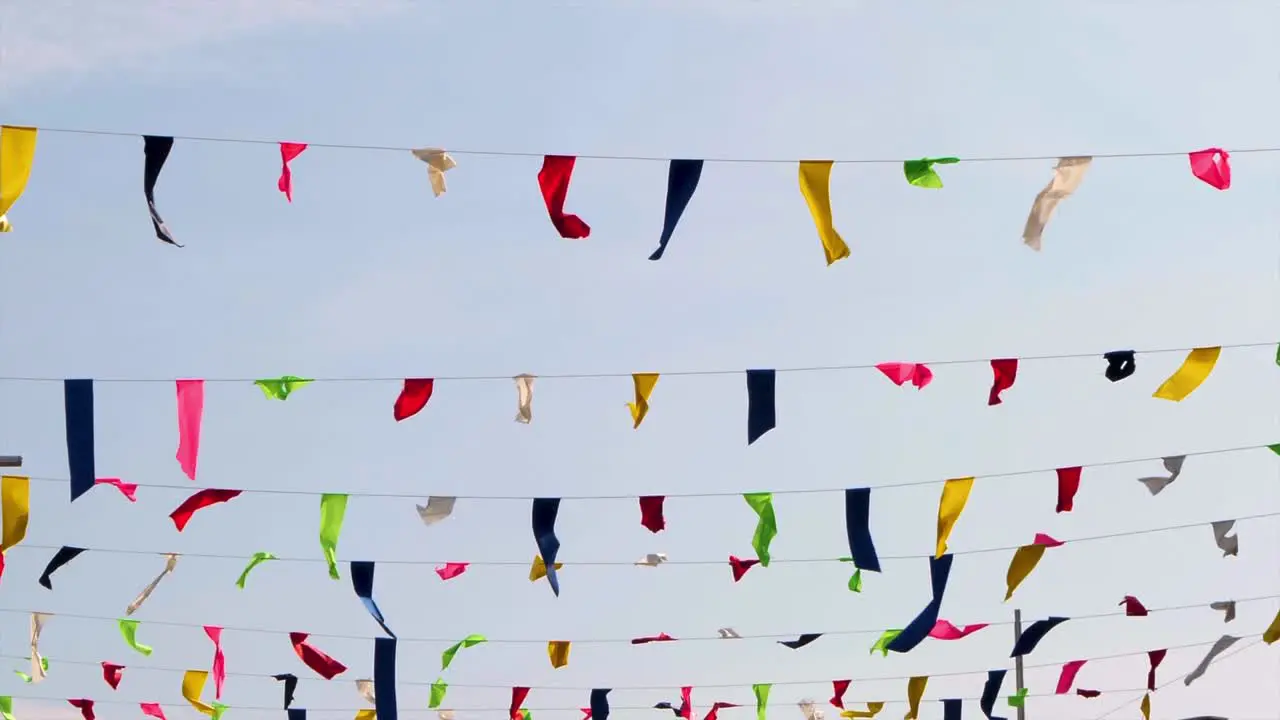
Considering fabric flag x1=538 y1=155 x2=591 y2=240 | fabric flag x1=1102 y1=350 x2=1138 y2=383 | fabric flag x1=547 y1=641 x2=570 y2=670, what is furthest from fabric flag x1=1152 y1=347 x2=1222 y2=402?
fabric flag x1=547 y1=641 x2=570 y2=670

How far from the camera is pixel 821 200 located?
12.1 m

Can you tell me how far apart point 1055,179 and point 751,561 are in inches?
192

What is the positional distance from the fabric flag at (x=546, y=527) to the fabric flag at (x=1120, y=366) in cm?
369

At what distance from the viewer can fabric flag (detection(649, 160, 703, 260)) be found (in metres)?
12.0

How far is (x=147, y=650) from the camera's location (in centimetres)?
1739

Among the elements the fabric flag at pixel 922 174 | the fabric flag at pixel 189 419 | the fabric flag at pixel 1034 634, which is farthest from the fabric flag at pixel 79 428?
the fabric flag at pixel 1034 634

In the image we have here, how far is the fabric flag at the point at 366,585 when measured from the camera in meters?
15.1

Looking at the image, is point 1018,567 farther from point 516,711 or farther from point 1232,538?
point 516,711

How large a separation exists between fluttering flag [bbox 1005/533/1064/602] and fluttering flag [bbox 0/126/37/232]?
7.29 metres

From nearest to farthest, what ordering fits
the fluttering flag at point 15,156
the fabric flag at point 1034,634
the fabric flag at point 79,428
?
1. the fluttering flag at point 15,156
2. the fabric flag at point 79,428
3. the fabric flag at point 1034,634

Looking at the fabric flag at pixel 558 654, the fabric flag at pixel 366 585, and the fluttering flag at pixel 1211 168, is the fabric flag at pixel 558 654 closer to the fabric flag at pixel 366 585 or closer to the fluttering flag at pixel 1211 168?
the fabric flag at pixel 366 585

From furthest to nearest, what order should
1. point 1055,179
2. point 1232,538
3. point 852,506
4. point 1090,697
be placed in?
point 1090,697, point 1232,538, point 852,506, point 1055,179

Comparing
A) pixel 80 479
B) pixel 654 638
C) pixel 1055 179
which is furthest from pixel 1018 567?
pixel 80 479

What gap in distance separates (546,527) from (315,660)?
327cm
